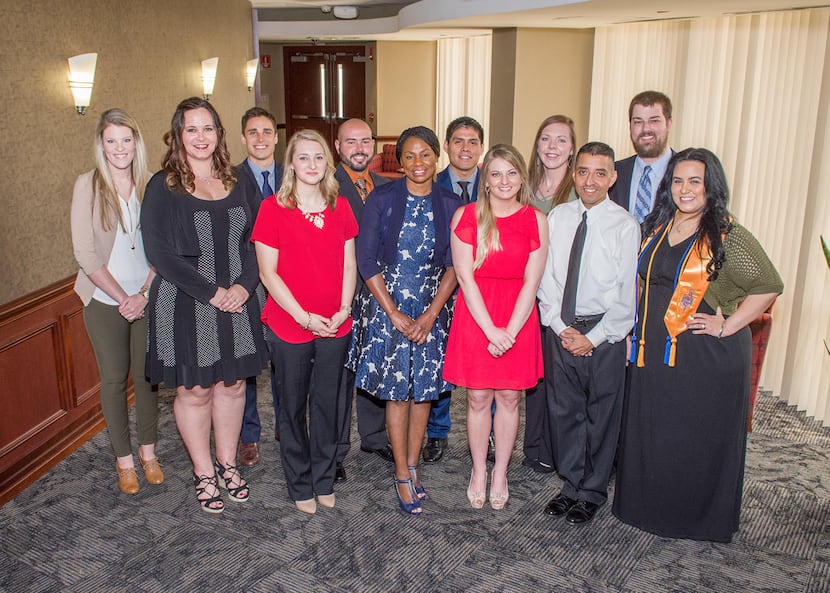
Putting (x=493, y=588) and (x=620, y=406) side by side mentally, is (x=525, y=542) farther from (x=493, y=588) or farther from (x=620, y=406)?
(x=620, y=406)

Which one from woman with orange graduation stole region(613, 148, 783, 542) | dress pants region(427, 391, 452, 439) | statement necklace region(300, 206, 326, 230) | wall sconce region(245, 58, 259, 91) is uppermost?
wall sconce region(245, 58, 259, 91)

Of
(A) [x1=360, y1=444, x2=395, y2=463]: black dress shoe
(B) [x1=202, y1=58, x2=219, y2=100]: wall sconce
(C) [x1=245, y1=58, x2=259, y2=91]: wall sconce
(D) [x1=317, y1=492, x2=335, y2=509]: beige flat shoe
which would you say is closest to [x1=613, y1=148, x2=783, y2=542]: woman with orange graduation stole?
(A) [x1=360, y1=444, x2=395, y2=463]: black dress shoe

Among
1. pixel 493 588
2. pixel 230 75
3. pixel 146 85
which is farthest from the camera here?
pixel 230 75

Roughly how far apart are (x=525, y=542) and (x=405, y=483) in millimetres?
657

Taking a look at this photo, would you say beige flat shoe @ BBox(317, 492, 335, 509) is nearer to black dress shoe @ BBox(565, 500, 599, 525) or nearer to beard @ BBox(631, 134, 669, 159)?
black dress shoe @ BBox(565, 500, 599, 525)

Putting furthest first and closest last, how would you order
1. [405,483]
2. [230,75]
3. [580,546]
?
1. [230,75]
2. [405,483]
3. [580,546]

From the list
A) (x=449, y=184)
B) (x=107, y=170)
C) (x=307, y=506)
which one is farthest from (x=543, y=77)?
(x=307, y=506)

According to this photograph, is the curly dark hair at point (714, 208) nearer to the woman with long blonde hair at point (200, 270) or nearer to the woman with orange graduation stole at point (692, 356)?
the woman with orange graduation stole at point (692, 356)

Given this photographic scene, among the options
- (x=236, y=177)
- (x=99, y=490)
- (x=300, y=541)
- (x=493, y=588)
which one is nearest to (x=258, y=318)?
(x=236, y=177)

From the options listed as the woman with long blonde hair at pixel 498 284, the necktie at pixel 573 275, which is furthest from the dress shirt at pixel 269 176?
the necktie at pixel 573 275

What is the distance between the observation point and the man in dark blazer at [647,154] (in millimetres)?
4000

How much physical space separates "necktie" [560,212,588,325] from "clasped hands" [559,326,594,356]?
0.06 m

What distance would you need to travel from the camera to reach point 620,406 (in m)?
3.61

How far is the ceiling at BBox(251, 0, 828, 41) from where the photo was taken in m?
4.78
